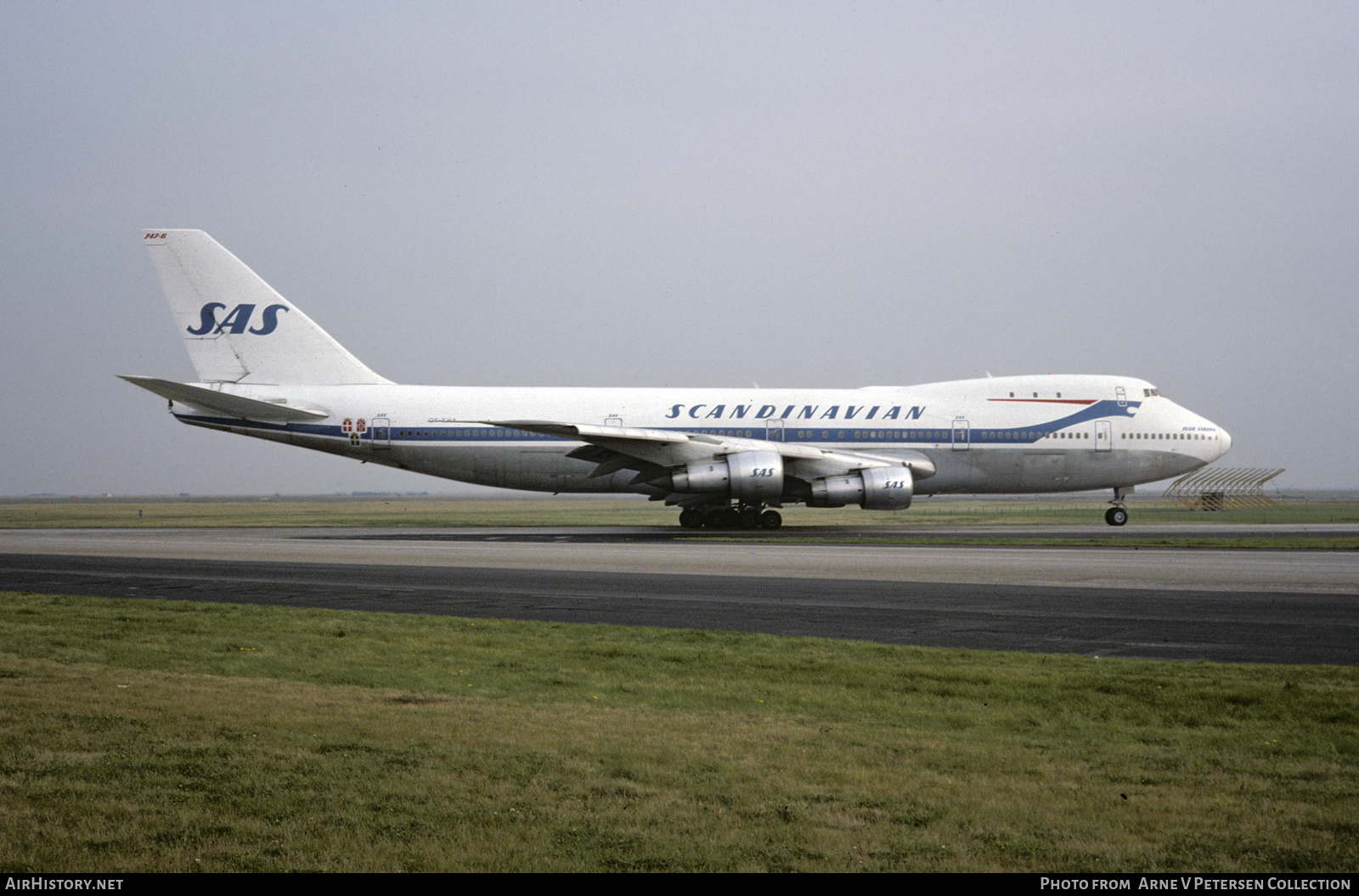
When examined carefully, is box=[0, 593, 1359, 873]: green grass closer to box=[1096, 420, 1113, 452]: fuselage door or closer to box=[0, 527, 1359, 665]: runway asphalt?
box=[0, 527, 1359, 665]: runway asphalt

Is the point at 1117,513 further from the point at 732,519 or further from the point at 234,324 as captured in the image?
the point at 234,324

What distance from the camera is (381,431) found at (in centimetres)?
3309

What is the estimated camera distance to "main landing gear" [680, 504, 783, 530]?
3372cm

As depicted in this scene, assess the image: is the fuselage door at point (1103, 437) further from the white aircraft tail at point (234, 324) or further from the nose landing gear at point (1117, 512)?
the white aircraft tail at point (234, 324)

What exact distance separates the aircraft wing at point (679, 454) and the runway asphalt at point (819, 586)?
4.76 meters

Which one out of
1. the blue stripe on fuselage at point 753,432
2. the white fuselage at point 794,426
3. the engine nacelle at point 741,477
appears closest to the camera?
the engine nacelle at point 741,477

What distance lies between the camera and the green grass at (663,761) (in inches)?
176

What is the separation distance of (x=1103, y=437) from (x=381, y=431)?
2466cm

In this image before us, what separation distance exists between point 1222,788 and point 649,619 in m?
8.11

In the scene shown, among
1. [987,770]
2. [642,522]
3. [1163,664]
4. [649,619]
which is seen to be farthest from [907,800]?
[642,522]

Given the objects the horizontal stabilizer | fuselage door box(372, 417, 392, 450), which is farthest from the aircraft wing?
the horizontal stabilizer

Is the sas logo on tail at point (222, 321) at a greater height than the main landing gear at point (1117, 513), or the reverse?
the sas logo on tail at point (222, 321)

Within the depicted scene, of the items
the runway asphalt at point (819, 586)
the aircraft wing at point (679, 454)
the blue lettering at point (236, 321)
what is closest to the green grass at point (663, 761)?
the runway asphalt at point (819, 586)

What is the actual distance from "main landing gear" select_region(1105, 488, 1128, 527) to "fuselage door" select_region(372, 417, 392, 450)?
1002 inches
